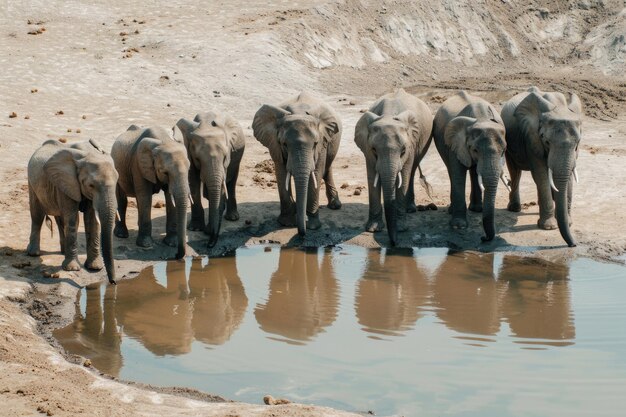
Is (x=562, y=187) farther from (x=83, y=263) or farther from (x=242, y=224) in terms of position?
(x=83, y=263)

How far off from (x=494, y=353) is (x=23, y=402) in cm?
549

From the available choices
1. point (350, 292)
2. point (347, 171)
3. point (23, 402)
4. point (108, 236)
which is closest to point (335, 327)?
point (350, 292)

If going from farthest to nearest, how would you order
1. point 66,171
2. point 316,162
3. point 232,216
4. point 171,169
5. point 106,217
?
point 232,216 < point 316,162 < point 171,169 < point 66,171 < point 106,217

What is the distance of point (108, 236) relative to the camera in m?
14.3

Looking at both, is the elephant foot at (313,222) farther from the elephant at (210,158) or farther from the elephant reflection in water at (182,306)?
the elephant reflection in water at (182,306)

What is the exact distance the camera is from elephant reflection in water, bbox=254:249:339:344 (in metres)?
13.5

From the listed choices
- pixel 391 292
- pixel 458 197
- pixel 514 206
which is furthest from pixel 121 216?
pixel 514 206

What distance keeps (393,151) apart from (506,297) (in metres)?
3.35

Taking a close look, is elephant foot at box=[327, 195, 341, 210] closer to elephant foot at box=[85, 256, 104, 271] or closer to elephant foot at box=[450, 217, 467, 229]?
elephant foot at box=[450, 217, 467, 229]

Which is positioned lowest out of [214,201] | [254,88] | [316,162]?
[214,201]

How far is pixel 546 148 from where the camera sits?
17172 mm

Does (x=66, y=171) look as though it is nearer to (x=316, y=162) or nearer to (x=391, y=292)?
(x=316, y=162)

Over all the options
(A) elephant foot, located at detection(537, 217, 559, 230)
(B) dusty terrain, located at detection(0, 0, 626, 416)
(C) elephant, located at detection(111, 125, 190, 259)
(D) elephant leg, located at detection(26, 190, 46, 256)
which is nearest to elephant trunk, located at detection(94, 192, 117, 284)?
(B) dusty terrain, located at detection(0, 0, 626, 416)

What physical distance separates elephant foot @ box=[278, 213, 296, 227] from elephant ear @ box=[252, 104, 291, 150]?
3.86 ft
